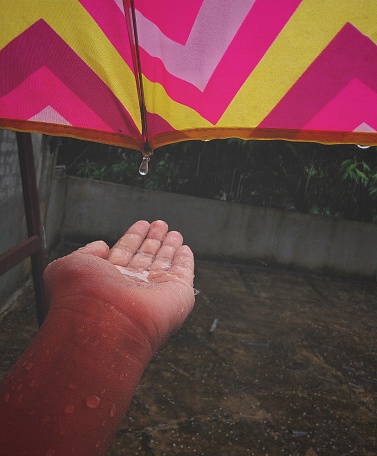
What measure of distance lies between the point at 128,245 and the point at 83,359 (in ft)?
4.15

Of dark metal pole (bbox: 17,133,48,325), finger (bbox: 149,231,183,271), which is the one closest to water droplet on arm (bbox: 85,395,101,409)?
finger (bbox: 149,231,183,271)

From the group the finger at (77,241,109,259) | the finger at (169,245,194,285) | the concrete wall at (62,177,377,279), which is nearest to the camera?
the finger at (77,241,109,259)

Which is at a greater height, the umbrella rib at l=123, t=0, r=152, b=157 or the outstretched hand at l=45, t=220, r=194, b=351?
the umbrella rib at l=123, t=0, r=152, b=157

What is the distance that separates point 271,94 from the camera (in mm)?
1411

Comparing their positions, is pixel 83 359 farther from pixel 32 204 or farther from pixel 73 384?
pixel 32 204

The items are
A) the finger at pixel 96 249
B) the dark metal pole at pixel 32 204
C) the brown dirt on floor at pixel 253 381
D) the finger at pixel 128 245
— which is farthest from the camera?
the brown dirt on floor at pixel 253 381

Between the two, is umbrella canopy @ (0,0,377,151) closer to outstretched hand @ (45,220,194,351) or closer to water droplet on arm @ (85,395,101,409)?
outstretched hand @ (45,220,194,351)

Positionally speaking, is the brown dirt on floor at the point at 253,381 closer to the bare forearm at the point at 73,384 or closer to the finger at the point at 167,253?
the finger at the point at 167,253

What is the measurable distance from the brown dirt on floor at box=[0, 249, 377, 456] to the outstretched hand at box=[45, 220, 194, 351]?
60.9 inches

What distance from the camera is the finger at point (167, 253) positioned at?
7.54 ft

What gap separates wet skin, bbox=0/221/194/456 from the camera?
108 cm

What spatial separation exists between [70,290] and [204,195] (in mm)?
8288

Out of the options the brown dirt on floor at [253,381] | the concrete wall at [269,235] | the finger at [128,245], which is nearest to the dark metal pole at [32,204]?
the finger at [128,245]

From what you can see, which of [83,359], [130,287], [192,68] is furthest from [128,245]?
[192,68]
